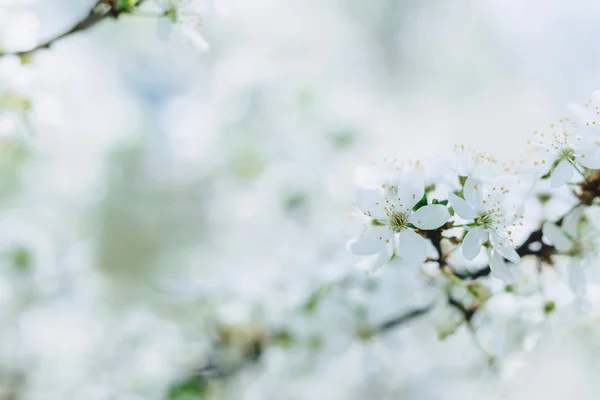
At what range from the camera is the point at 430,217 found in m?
0.86

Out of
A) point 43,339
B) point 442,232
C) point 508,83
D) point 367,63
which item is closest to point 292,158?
point 43,339

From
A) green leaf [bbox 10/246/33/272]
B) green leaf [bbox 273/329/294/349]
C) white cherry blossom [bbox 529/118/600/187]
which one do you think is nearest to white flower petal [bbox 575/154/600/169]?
white cherry blossom [bbox 529/118/600/187]

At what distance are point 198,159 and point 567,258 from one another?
2.01m

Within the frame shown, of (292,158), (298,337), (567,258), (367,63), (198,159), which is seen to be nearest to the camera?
(567,258)

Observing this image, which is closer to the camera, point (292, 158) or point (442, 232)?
point (442, 232)

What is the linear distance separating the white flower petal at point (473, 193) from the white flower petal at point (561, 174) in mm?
99

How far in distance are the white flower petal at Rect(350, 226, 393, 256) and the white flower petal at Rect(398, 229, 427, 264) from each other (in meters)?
0.03

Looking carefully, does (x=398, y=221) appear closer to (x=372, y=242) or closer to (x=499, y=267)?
(x=372, y=242)

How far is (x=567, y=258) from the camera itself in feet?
3.53

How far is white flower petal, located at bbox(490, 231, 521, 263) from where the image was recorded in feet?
2.86

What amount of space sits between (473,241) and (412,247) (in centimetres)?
9

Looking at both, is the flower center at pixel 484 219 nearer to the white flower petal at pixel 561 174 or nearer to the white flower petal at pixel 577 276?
the white flower petal at pixel 561 174

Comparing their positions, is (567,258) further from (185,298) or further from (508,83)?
(508,83)

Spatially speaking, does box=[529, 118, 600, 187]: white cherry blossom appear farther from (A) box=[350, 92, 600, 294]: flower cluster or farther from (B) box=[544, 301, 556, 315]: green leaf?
(B) box=[544, 301, 556, 315]: green leaf
